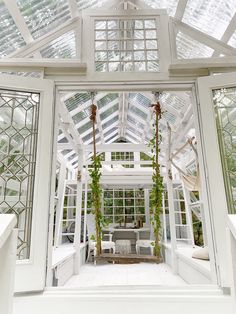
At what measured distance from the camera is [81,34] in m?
2.76

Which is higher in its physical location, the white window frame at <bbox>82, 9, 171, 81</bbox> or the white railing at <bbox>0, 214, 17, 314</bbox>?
the white window frame at <bbox>82, 9, 171, 81</bbox>

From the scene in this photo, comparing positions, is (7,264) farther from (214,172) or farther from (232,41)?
(232,41)

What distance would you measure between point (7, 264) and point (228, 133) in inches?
82.8

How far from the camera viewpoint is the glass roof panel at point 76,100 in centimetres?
470

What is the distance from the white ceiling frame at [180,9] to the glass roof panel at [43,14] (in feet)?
4.00

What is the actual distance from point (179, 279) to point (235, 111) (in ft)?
10.2

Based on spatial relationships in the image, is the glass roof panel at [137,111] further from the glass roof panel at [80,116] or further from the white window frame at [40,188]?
the white window frame at [40,188]

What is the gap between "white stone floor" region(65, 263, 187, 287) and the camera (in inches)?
151

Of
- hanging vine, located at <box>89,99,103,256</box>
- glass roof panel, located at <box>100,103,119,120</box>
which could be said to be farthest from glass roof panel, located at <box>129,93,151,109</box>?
hanging vine, located at <box>89,99,103,256</box>

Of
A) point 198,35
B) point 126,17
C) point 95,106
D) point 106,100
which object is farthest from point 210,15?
point 106,100

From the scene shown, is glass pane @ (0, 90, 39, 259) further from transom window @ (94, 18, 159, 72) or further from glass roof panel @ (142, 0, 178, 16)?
glass roof panel @ (142, 0, 178, 16)

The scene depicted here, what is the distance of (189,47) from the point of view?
2965mm

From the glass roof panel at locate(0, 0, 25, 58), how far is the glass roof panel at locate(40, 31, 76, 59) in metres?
0.29

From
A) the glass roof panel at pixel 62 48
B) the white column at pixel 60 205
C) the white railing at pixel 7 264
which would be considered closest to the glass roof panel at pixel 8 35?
the glass roof panel at pixel 62 48
